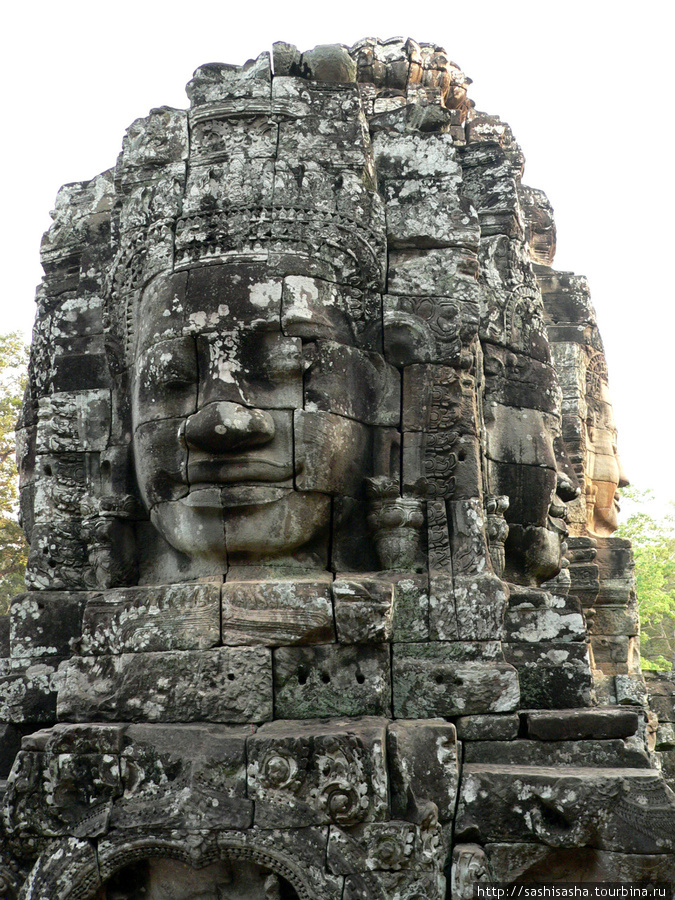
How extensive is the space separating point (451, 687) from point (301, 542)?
1.21 meters

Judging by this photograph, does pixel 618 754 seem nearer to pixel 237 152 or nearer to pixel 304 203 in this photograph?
pixel 304 203

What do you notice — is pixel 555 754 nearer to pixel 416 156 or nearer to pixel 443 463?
pixel 443 463

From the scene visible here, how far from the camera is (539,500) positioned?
668 centimetres

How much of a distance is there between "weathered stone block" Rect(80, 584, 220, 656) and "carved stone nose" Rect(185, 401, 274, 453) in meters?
0.83

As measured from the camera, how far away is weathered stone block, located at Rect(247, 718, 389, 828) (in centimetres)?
511

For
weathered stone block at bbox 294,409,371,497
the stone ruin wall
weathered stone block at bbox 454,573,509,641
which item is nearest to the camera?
the stone ruin wall

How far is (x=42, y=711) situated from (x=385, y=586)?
2.51 m

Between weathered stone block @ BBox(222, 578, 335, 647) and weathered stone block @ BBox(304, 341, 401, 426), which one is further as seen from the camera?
weathered stone block @ BBox(304, 341, 401, 426)

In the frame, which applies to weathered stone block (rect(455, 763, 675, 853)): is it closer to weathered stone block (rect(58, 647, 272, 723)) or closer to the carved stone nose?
weathered stone block (rect(58, 647, 272, 723))

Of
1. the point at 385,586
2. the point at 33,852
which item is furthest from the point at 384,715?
the point at 33,852

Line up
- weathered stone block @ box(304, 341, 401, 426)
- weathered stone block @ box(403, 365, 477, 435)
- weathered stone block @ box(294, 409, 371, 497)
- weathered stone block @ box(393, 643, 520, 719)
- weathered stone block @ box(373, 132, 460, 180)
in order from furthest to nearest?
weathered stone block @ box(373, 132, 460, 180), weathered stone block @ box(403, 365, 477, 435), weathered stone block @ box(304, 341, 401, 426), weathered stone block @ box(294, 409, 371, 497), weathered stone block @ box(393, 643, 520, 719)

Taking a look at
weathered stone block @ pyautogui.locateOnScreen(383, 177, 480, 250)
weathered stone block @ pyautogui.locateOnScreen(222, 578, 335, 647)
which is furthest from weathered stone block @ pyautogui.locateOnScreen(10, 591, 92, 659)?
weathered stone block @ pyautogui.locateOnScreen(383, 177, 480, 250)

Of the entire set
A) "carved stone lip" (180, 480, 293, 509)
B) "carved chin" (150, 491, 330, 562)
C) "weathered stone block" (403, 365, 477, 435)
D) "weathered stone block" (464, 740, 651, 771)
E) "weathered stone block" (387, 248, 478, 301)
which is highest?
"weathered stone block" (387, 248, 478, 301)

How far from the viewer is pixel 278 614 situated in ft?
18.3
